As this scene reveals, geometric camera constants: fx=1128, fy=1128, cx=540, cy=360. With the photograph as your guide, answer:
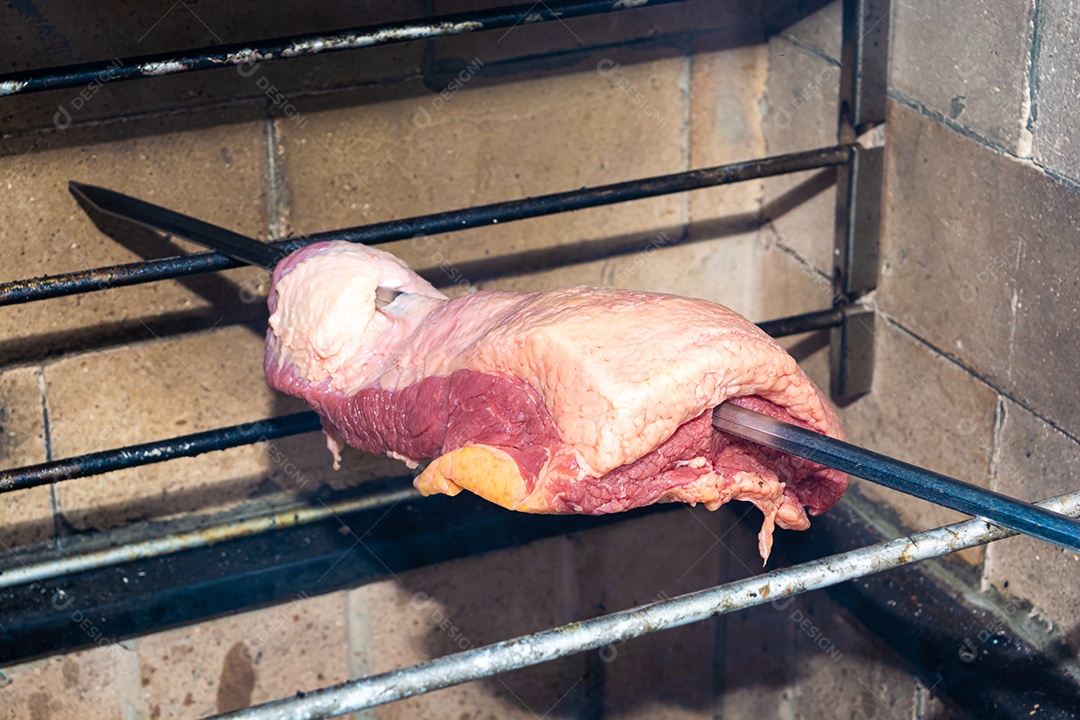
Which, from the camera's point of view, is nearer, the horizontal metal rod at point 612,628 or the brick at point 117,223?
the horizontal metal rod at point 612,628

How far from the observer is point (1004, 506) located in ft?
4.60

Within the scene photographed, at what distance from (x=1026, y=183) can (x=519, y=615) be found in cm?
187

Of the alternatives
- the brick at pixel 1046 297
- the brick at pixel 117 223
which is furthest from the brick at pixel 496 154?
the brick at pixel 1046 297

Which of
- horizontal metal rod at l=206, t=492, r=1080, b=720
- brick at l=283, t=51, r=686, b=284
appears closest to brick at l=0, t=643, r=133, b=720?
brick at l=283, t=51, r=686, b=284

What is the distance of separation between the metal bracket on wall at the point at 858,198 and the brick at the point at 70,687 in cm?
205

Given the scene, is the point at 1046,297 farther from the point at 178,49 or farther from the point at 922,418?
the point at 178,49

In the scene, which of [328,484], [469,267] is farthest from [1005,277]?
[328,484]

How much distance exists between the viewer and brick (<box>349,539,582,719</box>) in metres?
3.21

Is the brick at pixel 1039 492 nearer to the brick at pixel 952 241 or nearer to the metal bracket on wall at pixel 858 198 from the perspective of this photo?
the brick at pixel 952 241

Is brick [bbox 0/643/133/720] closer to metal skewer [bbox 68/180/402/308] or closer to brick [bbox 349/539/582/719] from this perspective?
brick [bbox 349/539/582/719]

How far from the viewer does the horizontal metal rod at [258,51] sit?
2.04m

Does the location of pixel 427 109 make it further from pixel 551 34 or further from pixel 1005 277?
pixel 1005 277

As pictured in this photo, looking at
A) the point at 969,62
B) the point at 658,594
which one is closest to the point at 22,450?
the point at 658,594

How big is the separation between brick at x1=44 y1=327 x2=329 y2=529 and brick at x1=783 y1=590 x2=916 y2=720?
1.49 metres
